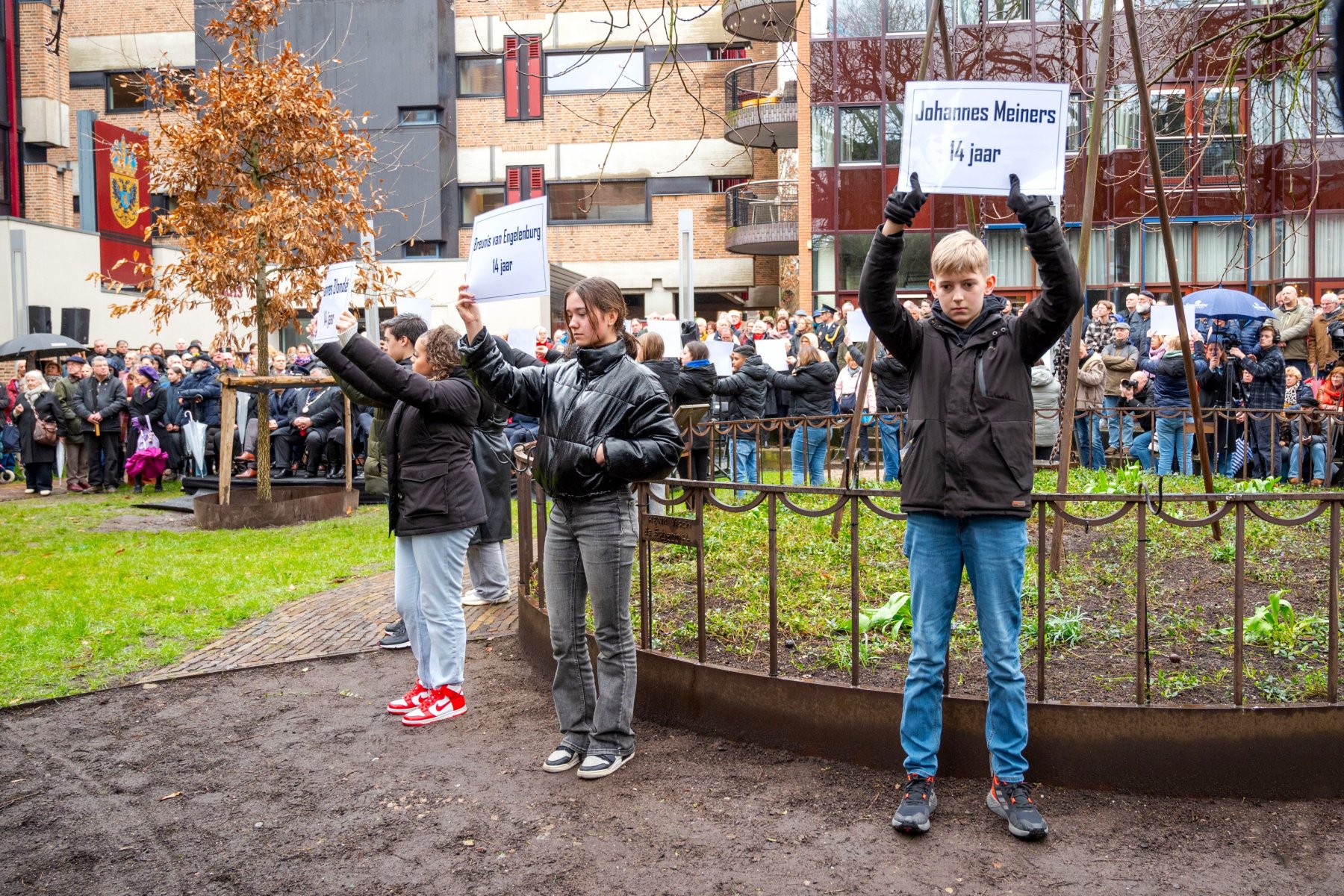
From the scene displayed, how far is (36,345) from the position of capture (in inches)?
814

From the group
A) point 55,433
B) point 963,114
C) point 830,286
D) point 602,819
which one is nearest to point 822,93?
point 830,286

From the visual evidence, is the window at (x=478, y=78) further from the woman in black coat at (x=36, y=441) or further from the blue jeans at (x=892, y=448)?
the blue jeans at (x=892, y=448)

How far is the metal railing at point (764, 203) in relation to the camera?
30144 millimetres

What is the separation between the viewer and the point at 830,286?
1065 inches

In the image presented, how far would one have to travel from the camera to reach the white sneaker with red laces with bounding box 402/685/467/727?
567 cm

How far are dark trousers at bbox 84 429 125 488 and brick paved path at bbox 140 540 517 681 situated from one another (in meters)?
10.7

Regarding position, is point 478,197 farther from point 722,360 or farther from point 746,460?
point 746,460

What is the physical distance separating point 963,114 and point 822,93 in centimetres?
2242

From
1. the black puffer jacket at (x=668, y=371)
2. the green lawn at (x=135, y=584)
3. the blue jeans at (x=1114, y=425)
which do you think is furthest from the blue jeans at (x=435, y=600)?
the blue jeans at (x=1114, y=425)

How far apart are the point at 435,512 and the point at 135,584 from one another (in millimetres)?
4755

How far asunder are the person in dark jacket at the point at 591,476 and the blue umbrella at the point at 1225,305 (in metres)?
11.3

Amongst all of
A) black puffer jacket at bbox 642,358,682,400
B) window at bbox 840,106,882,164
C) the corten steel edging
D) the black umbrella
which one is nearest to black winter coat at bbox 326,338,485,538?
the corten steel edging

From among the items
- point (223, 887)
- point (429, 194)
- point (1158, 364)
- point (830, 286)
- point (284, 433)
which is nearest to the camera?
point (223, 887)

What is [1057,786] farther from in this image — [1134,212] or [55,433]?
[1134,212]
